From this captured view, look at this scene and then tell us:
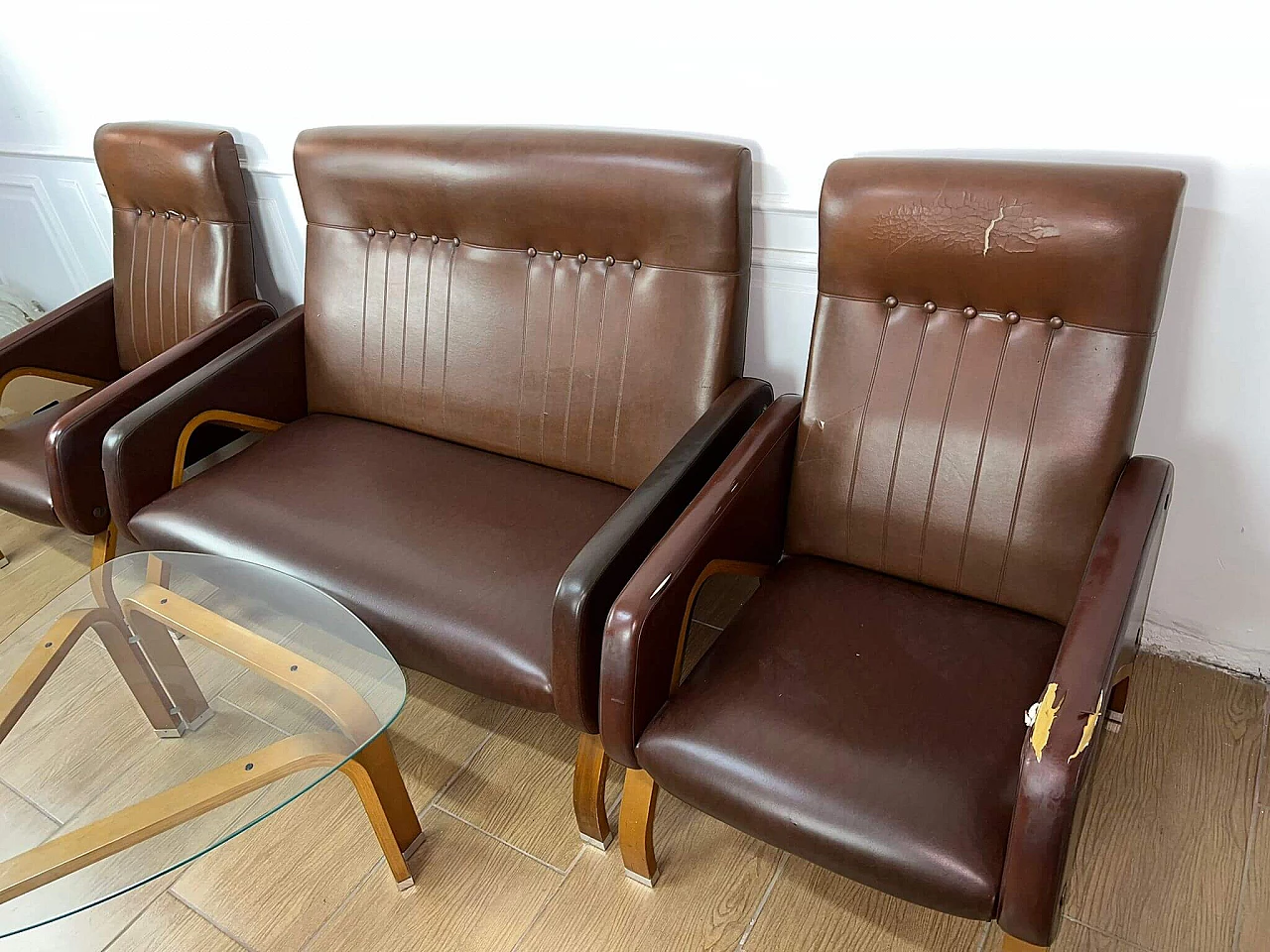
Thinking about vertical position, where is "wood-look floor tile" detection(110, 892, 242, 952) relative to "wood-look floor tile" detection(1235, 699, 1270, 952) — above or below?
below

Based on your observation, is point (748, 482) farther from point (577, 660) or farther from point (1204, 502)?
point (1204, 502)

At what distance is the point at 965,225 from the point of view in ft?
4.00

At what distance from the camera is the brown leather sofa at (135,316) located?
179 centimetres

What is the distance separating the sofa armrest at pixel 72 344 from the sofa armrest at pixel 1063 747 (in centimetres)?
230

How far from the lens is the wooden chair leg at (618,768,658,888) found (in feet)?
4.22

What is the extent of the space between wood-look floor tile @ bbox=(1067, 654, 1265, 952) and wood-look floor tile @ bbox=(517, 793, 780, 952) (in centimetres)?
48

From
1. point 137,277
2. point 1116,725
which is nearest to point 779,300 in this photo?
point 1116,725

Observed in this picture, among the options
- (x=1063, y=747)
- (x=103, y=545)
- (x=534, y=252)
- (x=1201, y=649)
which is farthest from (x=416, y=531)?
(x=1201, y=649)

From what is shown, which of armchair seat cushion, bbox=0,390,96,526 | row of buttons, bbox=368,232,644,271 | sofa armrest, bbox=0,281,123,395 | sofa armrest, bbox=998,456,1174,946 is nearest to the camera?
sofa armrest, bbox=998,456,1174,946

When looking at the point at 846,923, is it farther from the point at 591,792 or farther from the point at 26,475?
the point at 26,475

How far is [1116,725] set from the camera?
153cm

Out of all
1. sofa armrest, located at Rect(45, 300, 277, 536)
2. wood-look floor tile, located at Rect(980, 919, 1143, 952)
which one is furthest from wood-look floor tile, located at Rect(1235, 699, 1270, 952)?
sofa armrest, located at Rect(45, 300, 277, 536)

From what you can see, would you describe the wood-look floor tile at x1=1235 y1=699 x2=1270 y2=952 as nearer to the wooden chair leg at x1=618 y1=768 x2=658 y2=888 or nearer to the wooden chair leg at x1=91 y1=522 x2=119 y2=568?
the wooden chair leg at x1=618 y1=768 x2=658 y2=888

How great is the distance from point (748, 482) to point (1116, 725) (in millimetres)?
816
